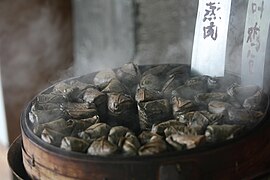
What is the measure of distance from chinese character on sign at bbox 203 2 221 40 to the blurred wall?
1.83m

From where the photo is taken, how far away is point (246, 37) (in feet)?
6.54

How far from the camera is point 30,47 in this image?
3.65m

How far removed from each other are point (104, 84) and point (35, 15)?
5.66 ft

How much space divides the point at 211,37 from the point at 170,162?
79 centimetres

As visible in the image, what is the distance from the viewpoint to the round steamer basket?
1.52 metres

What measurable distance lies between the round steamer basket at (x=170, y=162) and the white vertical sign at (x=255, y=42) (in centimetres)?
30

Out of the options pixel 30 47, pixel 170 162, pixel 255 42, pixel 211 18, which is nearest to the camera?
pixel 170 162

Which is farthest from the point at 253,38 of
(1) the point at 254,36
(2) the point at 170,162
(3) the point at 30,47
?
(3) the point at 30,47

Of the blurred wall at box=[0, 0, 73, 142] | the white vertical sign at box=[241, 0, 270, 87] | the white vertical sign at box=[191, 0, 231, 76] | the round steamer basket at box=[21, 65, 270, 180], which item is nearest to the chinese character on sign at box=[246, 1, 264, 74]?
the white vertical sign at box=[241, 0, 270, 87]

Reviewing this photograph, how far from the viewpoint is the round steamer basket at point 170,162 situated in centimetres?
152

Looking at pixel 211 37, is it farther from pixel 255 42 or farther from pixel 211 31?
pixel 255 42

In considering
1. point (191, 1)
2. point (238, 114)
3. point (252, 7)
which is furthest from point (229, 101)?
point (191, 1)

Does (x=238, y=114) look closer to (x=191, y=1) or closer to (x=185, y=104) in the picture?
(x=185, y=104)

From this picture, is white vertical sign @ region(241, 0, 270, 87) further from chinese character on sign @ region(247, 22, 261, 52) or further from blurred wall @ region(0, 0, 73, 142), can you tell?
blurred wall @ region(0, 0, 73, 142)
